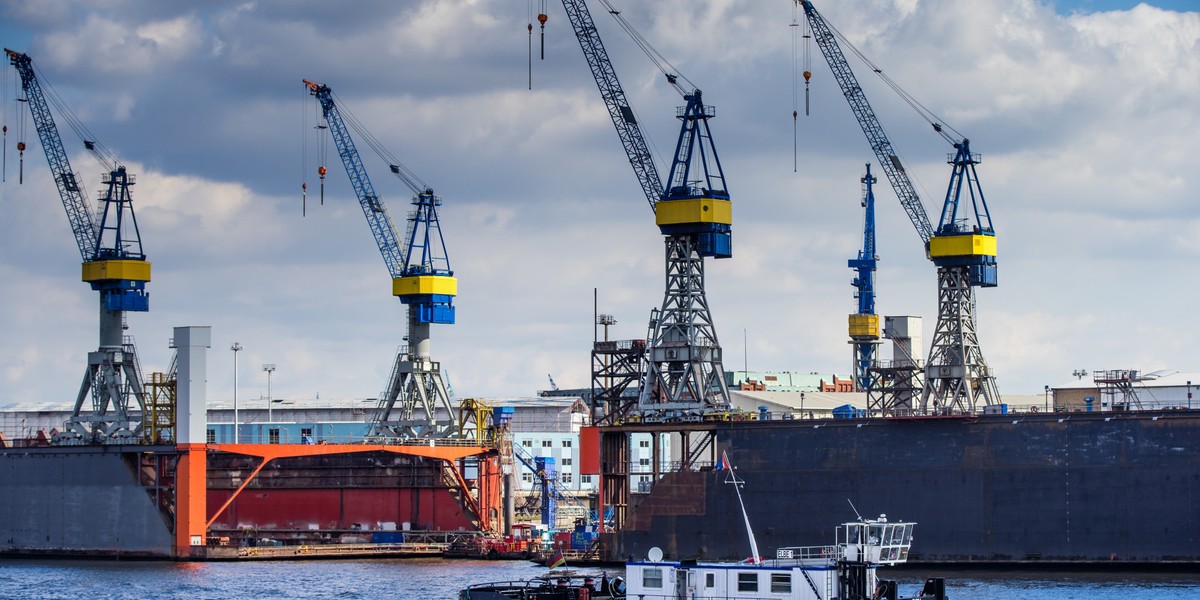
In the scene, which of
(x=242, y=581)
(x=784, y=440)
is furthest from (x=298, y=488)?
(x=784, y=440)

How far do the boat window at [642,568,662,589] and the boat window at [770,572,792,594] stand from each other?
489cm

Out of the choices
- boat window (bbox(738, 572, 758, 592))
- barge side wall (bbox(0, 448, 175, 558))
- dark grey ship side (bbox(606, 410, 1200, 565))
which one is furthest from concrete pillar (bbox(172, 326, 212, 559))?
boat window (bbox(738, 572, 758, 592))

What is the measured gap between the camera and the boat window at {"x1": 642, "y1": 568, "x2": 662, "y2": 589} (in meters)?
76.1

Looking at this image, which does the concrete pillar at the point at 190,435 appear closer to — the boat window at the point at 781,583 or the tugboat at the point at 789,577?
the tugboat at the point at 789,577

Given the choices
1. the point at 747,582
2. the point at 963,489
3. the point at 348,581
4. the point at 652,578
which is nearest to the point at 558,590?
the point at 652,578

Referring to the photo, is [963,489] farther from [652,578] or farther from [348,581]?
[652,578]

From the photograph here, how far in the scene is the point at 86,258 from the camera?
144m

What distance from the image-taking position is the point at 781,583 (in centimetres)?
7319

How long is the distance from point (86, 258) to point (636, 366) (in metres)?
42.7

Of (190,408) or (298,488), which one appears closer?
(190,408)

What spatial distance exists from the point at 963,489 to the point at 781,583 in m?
37.7

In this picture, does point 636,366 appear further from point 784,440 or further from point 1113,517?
point 1113,517

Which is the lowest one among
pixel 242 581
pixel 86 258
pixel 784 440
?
pixel 242 581

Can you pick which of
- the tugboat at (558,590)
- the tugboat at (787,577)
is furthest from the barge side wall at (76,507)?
the tugboat at (787,577)
